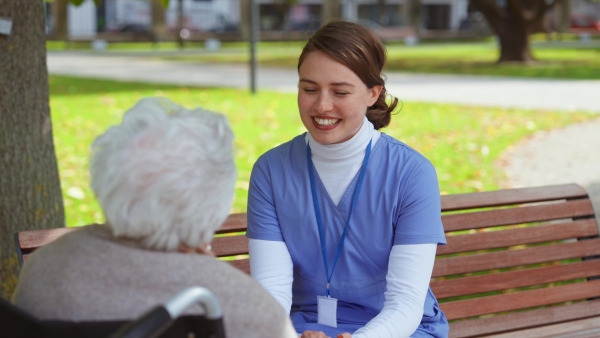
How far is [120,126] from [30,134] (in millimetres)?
2617

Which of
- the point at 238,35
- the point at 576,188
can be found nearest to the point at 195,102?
the point at 576,188

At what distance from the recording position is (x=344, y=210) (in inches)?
117

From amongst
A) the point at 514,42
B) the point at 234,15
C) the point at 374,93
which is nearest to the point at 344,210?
the point at 374,93

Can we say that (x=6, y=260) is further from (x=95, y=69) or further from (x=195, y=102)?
(x=95, y=69)

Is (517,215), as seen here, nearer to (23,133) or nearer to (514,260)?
(514,260)

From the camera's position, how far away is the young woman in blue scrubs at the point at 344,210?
2.89m

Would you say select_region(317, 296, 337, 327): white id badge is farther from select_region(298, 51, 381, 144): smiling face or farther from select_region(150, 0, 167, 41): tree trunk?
select_region(150, 0, 167, 41): tree trunk

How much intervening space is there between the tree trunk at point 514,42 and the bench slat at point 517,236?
2158 cm

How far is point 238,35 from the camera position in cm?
4494

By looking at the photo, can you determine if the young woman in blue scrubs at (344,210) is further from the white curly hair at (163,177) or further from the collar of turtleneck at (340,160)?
the white curly hair at (163,177)

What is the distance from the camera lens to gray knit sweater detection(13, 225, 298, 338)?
192cm

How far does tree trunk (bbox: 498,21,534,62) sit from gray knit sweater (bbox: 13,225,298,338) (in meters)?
23.9

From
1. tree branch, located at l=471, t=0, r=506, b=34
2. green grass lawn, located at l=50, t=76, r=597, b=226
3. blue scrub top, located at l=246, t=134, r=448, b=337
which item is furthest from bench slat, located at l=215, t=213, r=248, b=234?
tree branch, located at l=471, t=0, r=506, b=34

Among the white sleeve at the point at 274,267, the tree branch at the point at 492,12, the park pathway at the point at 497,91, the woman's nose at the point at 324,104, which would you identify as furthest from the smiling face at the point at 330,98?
the tree branch at the point at 492,12
